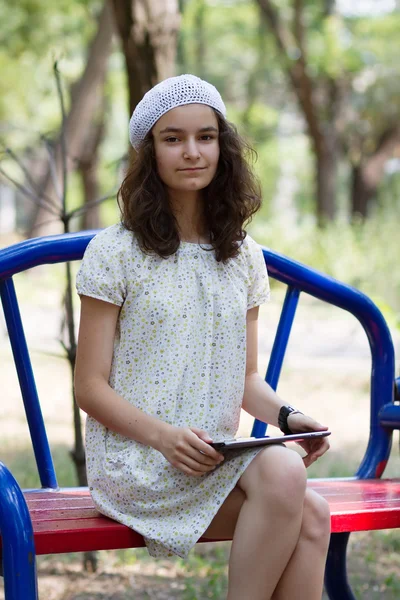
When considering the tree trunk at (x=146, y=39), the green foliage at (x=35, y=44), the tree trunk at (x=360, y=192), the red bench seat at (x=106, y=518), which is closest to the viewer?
the red bench seat at (x=106, y=518)

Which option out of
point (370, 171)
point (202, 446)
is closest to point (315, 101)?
point (370, 171)

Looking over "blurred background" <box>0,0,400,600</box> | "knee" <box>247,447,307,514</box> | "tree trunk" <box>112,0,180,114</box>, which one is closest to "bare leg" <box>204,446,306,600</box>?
"knee" <box>247,447,307,514</box>

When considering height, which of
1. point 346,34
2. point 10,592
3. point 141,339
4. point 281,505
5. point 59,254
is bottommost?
point 10,592

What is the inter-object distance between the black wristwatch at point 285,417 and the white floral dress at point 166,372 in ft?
0.31

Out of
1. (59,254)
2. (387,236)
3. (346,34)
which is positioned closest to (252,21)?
(346,34)

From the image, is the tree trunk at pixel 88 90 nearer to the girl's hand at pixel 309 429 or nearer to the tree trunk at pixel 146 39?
the tree trunk at pixel 146 39

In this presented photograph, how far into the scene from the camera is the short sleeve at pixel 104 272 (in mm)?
1895

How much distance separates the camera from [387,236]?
10938mm

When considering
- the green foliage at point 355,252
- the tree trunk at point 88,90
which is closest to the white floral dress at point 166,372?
the green foliage at point 355,252

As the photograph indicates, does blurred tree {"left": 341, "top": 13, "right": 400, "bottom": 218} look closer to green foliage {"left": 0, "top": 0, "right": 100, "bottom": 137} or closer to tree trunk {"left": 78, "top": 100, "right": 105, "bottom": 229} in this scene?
tree trunk {"left": 78, "top": 100, "right": 105, "bottom": 229}

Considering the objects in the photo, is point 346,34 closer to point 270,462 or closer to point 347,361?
point 347,361

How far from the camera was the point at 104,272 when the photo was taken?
1908mm

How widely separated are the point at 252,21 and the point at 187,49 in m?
1.70

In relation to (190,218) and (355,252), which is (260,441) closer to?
(190,218)
